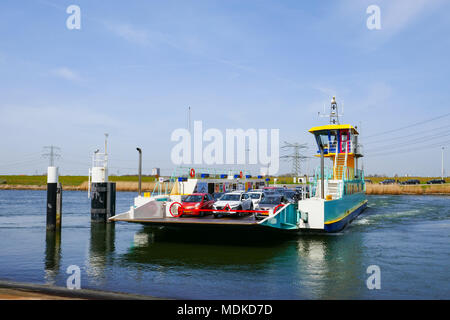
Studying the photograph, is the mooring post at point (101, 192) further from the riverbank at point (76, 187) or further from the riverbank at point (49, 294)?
the riverbank at point (76, 187)

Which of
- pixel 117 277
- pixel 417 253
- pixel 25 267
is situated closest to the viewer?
pixel 117 277

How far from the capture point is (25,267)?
1341 cm

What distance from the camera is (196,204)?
21016mm

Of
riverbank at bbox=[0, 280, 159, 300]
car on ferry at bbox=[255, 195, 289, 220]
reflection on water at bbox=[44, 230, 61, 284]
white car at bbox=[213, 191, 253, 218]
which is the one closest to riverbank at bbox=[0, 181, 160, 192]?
reflection on water at bbox=[44, 230, 61, 284]

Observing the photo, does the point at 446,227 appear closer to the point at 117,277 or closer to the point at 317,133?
the point at 317,133

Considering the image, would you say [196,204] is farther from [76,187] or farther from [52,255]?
[76,187]

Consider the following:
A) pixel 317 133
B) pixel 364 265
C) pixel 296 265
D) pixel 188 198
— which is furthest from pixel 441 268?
pixel 317 133

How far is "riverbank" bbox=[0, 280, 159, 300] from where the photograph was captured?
8454 mm

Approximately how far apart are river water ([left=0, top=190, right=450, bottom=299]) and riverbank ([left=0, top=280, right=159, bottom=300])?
27.8 inches

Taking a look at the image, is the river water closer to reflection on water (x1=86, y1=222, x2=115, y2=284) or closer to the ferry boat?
reflection on water (x1=86, y1=222, x2=115, y2=284)

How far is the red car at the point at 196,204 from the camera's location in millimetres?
20856

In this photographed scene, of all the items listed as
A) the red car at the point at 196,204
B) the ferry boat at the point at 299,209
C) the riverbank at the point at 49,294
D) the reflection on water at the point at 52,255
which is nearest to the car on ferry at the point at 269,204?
the ferry boat at the point at 299,209

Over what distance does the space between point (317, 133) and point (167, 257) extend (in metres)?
17.6

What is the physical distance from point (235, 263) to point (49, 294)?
6854mm
